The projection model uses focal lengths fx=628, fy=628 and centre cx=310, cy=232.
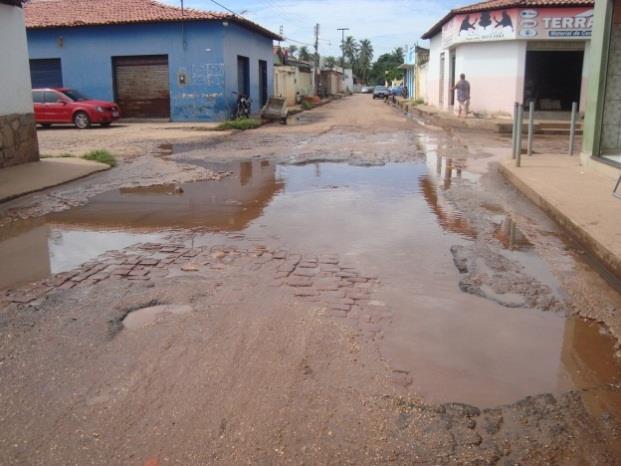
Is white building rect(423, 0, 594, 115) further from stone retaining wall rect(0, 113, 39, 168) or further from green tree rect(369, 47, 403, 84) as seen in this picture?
green tree rect(369, 47, 403, 84)

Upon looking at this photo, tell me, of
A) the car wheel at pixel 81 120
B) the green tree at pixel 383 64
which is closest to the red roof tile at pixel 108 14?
the car wheel at pixel 81 120

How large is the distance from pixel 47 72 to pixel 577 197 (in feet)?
86.7

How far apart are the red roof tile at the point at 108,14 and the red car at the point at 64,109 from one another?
4852mm

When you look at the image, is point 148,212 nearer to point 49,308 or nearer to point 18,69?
point 49,308

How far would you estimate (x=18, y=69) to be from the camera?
38.5ft

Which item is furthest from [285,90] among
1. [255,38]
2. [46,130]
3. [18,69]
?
[18,69]

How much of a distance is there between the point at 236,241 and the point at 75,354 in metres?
2.97

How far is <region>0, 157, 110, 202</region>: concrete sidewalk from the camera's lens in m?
9.82

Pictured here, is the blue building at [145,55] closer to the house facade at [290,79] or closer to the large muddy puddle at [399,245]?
the house facade at [290,79]

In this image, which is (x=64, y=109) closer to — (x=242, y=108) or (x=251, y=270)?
(x=242, y=108)

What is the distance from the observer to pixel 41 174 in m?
11.1

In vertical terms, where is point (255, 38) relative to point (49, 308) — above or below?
above

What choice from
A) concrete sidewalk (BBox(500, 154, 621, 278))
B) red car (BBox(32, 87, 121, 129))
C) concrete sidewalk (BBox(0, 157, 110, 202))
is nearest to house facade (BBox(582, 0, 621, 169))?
concrete sidewalk (BBox(500, 154, 621, 278))

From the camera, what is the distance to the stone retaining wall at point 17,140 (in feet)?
37.5
